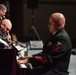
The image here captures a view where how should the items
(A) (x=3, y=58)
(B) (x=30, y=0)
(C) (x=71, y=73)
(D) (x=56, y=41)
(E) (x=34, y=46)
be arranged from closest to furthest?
(A) (x=3, y=58) < (D) (x=56, y=41) < (C) (x=71, y=73) < (E) (x=34, y=46) < (B) (x=30, y=0)

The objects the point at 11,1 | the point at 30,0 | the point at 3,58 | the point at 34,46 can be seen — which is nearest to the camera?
the point at 3,58

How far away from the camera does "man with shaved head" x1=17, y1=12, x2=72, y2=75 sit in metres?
3.23

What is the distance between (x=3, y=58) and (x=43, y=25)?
6.85 m

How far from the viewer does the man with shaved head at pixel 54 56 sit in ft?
10.6

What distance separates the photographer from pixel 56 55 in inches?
127

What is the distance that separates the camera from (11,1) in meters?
9.27

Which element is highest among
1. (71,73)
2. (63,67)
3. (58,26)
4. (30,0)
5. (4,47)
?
(30,0)

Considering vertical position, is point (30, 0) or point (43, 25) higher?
point (30, 0)

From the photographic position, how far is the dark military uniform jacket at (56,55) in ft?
10.6

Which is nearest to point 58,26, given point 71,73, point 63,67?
point 63,67

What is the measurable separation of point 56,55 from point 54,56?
3cm

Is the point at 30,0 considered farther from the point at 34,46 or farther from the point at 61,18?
the point at 61,18

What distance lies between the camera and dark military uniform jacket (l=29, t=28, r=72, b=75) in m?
3.22

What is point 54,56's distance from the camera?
3221 millimetres
